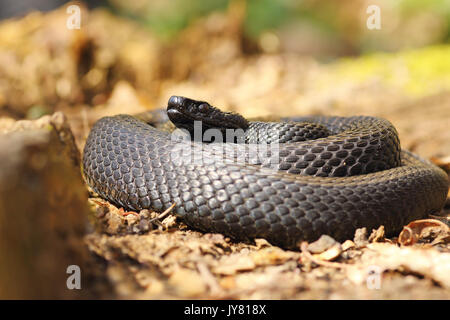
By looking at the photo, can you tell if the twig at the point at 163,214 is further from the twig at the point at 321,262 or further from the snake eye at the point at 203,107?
the snake eye at the point at 203,107

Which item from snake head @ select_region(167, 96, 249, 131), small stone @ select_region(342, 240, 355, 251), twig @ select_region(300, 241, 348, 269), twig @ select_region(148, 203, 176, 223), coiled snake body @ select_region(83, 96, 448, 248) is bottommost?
twig @ select_region(300, 241, 348, 269)

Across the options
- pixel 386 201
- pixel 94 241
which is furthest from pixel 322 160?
pixel 94 241

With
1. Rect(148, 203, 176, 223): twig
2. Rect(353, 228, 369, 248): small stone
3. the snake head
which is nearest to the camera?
Rect(353, 228, 369, 248): small stone

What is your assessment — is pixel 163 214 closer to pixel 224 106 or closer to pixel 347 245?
pixel 347 245

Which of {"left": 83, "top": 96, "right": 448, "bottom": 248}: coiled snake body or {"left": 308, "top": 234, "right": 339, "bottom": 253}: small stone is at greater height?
{"left": 83, "top": 96, "right": 448, "bottom": 248}: coiled snake body

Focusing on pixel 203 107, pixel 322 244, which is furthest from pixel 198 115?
pixel 322 244

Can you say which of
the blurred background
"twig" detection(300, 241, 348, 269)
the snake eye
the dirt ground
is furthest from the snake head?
the blurred background

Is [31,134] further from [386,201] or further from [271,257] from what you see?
[386,201]

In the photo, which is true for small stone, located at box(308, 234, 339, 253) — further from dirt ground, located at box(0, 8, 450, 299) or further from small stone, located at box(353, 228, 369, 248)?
small stone, located at box(353, 228, 369, 248)

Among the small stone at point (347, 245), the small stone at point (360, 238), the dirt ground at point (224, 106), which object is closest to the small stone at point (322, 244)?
the dirt ground at point (224, 106)
